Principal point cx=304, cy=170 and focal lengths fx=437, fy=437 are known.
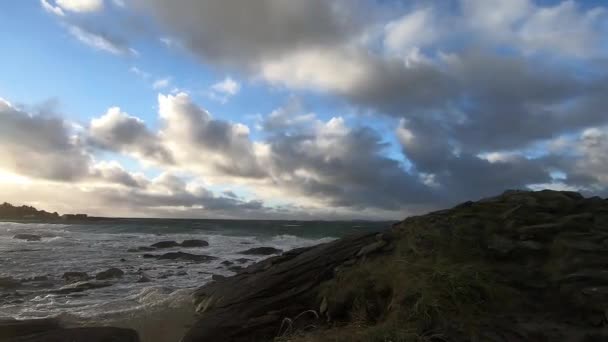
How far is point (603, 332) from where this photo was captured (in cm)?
504

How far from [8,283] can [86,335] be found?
1004 centimetres

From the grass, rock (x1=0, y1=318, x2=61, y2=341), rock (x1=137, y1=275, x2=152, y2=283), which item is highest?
the grass

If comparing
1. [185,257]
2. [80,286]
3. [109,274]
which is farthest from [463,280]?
[185,257]

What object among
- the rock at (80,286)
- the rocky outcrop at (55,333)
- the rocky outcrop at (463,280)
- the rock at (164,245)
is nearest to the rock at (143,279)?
the rock at (80,286)

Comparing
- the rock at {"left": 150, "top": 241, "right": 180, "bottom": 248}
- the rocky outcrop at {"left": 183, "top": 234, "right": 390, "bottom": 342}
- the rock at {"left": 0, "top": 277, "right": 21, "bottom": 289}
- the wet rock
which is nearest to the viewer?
the rocky outcrop at {"left": 183, "top": 234, "right": 390, "bottom": 342}

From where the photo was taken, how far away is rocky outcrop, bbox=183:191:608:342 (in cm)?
549

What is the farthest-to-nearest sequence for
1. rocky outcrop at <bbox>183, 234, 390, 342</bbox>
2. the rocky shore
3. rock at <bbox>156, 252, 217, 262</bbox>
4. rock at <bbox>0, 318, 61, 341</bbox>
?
rock at <bbox>156, 252, 217, 262</bbox> → rock at <bbox>0, 318, 61, 341</bbox> → rocky outcrop at <bbox>183, 234, 390, 342</bbox> → the rocky shore

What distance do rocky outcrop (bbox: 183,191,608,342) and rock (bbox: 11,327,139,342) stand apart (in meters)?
1.95

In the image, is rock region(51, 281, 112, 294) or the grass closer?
the grass

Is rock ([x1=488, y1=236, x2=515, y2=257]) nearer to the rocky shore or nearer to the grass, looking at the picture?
the rocky shore

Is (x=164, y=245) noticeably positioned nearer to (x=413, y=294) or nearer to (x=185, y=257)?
(x=185, y=257)

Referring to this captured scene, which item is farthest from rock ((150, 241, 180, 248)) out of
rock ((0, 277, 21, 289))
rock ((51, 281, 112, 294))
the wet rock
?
rock ((51, 281, 112, 294))

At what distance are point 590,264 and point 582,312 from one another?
1.05 meters

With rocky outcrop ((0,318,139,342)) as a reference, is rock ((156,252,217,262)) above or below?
above
